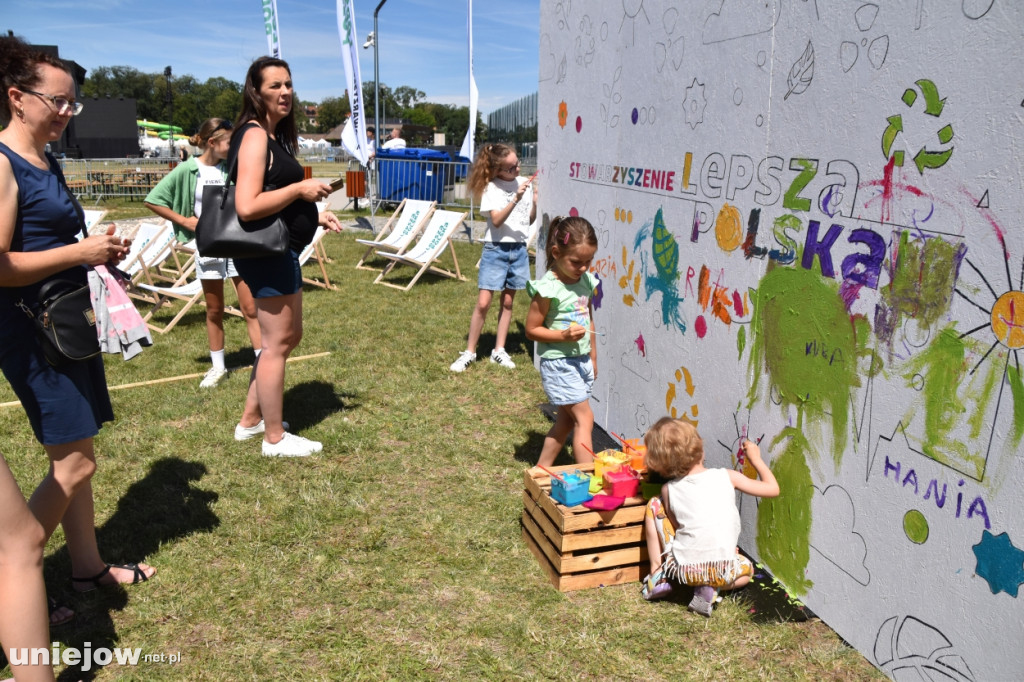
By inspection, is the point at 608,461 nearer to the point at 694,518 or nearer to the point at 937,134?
the point at 694,518

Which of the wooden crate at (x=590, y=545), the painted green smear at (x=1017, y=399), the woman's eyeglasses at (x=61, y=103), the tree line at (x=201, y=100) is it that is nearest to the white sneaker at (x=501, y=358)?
the wooden crate at (x=590, y=545)

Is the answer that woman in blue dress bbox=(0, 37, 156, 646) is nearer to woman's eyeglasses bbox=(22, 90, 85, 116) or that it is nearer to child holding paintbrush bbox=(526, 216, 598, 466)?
woman's eyeglasses bbox=(22, 90, 85, 116)

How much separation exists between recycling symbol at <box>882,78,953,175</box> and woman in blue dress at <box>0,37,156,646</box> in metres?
2.40

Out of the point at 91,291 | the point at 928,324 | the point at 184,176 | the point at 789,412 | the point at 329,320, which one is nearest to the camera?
the point at 928,324

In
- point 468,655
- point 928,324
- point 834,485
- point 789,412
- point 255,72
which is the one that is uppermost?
point 255,72

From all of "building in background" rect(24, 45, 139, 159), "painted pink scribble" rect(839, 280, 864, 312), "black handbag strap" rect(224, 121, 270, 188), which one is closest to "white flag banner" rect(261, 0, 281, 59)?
"black handbag strap" rect(224, 121, 270, 188)

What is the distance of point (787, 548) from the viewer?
2.81m

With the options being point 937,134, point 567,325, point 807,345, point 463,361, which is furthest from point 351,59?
point 937,134

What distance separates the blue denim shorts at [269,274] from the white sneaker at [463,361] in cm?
223

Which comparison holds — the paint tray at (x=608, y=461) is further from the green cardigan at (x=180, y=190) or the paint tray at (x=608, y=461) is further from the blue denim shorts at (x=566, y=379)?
the green cardigan at (x=180, y=190)

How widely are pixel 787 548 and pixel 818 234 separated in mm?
1193

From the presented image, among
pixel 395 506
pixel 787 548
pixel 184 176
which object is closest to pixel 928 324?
pixel 787 548

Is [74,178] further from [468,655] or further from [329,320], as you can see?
[468,655]

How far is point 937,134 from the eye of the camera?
80.4 inches
